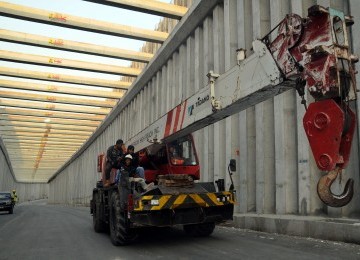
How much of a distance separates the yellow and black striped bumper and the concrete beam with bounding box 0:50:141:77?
1401cm

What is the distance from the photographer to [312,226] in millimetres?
7176

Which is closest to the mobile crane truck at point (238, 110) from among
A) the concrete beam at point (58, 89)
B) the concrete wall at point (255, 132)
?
the concrete wall at point (255, 132)

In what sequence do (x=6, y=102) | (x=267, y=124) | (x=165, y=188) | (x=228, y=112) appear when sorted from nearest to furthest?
(x=228, y=112)
(x=165, y=188)
(x=267, y=124)
(x=6, y=102)

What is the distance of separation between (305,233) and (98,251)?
Result: 167 inches

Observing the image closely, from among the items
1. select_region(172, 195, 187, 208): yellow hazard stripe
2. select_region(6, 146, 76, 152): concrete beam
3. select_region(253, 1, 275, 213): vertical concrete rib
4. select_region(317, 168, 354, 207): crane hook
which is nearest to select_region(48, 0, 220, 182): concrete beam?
select_region(253, 1, 275, 213): vertical concrete rib

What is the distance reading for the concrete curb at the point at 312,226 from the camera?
643 centimetres

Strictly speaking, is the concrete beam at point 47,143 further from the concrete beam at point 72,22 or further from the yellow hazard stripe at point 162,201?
the yellow hazard stripe at point 162,201

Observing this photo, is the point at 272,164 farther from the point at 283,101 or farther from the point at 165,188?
the point at 165,188

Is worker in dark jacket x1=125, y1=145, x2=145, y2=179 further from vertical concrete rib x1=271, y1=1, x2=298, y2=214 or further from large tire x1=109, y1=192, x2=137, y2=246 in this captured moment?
vertical concrete rib x1=271, y1=1, x2=298, y2=214

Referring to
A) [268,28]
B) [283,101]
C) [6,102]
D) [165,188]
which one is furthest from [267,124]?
[6,102]

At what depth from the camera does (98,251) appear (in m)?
6.78

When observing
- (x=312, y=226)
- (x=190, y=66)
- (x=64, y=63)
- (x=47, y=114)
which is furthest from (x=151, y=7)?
(x=47, y=114)

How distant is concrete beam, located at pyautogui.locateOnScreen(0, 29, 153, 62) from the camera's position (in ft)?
52.3

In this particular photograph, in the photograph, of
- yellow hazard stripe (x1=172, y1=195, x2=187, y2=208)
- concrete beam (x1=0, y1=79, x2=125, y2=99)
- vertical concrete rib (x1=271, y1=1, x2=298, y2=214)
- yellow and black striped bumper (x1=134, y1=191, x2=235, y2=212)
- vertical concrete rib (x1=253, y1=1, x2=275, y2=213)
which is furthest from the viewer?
concrete beam (x1=0, y1=79, x2=125, y2=99)
